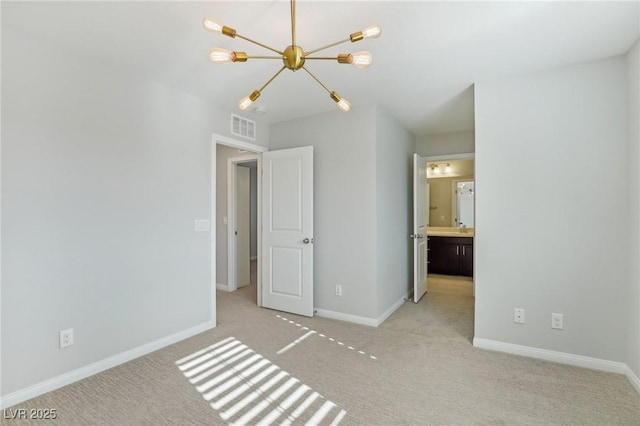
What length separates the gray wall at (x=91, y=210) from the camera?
6.70 ft

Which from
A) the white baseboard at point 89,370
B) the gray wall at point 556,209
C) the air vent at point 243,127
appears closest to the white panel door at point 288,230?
the air vent at point 243,127

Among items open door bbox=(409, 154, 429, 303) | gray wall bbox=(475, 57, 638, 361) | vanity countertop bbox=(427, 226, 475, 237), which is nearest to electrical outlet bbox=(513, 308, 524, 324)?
gray wall bbox=(475, 57, 638, 361)

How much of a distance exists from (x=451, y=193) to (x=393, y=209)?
3.36 metres

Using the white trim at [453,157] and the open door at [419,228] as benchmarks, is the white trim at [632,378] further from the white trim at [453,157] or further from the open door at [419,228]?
the white trim at [453,157]

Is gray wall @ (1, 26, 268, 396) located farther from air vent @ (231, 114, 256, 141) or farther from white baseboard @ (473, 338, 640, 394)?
white baseboard @ (473, 338, 640, 394)

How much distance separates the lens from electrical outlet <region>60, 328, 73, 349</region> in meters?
2.24

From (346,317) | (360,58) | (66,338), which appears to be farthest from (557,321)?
(66,338)

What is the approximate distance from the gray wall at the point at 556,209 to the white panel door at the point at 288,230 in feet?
6.03

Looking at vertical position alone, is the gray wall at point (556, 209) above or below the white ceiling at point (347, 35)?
below

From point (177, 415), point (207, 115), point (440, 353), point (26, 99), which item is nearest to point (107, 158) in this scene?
point (26, 99)

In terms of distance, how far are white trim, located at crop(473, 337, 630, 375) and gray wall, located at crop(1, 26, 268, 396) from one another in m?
2.85

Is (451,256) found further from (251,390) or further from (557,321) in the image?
(251,390)

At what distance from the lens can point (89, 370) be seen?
2.36 meters

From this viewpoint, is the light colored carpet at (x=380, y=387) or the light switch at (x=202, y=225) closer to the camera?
the light colored carpet at (x=380, y=387)
